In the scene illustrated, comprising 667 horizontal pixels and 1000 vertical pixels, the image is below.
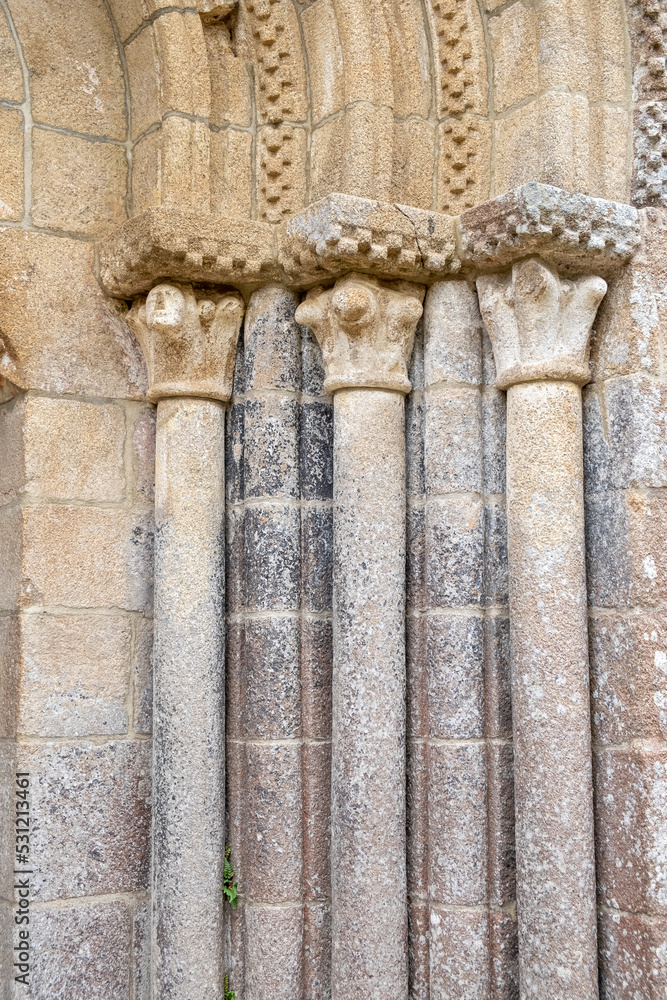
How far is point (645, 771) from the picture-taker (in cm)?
229

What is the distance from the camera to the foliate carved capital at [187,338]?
2.54 metres

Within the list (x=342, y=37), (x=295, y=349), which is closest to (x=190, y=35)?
(x=342, y=37)

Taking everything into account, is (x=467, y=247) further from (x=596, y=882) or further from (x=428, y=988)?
(x=428, y=988)

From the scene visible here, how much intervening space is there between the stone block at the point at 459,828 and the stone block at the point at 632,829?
0.28 m

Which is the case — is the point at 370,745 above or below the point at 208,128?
below

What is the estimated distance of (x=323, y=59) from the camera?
8.56 feet

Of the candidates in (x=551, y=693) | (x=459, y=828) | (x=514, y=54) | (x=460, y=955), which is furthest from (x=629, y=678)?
(x=514, y=54)

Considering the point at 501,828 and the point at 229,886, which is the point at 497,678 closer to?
the point at 501,828

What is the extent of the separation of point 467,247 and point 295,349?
53 cm

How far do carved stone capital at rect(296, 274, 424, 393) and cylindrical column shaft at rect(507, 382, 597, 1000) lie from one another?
1.08ft

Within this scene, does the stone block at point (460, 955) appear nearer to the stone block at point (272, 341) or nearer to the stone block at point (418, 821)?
the stone block at point (418, 821)

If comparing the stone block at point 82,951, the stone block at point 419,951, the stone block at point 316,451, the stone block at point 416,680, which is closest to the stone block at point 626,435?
the stone block at point 416,680

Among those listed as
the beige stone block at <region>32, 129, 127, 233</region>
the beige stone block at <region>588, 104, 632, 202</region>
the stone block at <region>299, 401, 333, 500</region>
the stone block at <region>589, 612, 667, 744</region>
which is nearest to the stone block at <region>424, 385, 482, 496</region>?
the stone block at <region>299, 401, 333, 500</region>

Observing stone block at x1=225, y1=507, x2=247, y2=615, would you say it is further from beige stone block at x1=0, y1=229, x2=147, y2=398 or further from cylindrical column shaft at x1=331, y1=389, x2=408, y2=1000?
beige stone block at x1=0, y1=229, x2=147, y2=398
